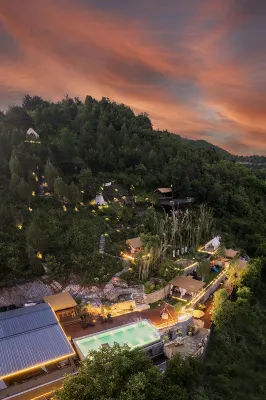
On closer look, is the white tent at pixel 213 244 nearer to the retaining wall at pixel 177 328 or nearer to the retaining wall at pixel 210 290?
the retaining wall at pixel 210 290

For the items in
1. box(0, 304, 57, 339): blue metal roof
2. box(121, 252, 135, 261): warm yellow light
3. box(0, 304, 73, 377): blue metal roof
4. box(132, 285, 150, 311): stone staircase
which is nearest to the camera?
box(0, 304, 73, 377): blue metal roof

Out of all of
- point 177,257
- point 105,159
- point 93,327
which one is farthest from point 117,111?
point 93,327

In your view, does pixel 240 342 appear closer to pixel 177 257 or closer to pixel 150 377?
pixel 177 257

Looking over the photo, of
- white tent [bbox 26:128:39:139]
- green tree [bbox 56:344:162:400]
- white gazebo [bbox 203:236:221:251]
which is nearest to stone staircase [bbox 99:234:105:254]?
white gazebo [bbox 203:236:221:251]

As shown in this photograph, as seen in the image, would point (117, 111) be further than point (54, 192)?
Yes

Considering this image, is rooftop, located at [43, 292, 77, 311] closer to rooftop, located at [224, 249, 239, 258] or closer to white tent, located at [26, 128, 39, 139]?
rooftop, located at [224, 249, 239, 258]

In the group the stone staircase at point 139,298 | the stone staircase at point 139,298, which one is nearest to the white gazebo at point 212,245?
the stone staircase at point 139,298
